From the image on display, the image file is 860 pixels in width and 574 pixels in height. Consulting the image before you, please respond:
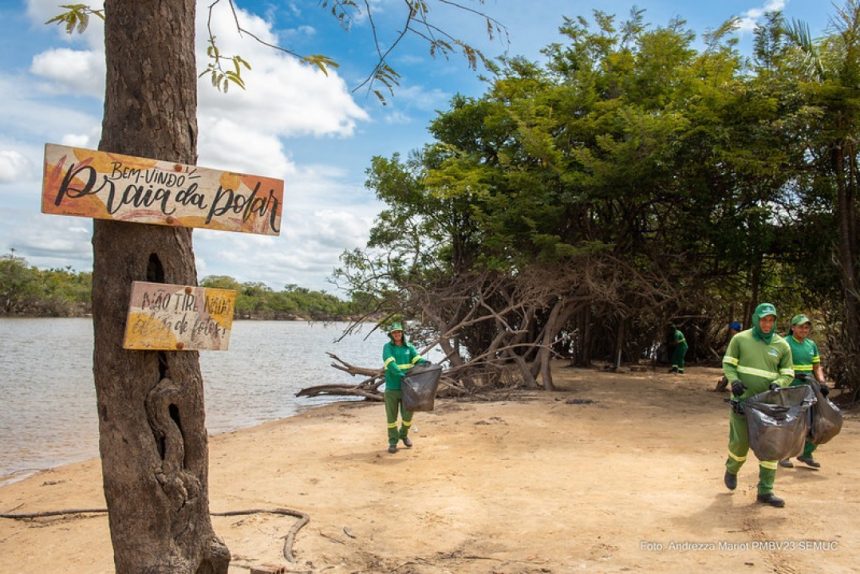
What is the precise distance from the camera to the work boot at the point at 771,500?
5.83 m

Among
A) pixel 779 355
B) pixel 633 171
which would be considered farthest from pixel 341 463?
pixel 633 171

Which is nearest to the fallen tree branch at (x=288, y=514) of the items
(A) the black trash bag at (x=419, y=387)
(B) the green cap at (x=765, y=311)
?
(A) the black trash bag at (x=419, y=387)

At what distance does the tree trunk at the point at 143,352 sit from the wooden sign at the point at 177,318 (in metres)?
0.08

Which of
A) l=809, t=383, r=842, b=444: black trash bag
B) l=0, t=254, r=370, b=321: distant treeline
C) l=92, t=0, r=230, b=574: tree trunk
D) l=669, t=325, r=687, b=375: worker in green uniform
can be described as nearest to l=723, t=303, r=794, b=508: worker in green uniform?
l=809, t=383, r=842, b=444: black trash bag

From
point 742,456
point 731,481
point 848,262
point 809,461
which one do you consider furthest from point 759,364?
point 848,262

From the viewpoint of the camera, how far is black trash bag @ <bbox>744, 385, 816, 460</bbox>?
18.8 feet

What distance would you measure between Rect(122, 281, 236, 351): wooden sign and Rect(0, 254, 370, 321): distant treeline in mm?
50479

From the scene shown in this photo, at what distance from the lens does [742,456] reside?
620cm

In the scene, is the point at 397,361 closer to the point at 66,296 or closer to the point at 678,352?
the point at 678,352

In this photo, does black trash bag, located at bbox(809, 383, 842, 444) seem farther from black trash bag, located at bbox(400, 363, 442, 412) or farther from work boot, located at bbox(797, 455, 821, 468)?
black trash bag, located at bbox(400, 363, 442, 412)

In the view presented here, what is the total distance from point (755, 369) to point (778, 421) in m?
0.54

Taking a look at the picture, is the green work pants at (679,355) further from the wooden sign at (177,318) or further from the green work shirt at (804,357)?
the wooden sign at (177,318)

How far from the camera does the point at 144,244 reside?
3.14 metres

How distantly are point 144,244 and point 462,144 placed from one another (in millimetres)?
13916
